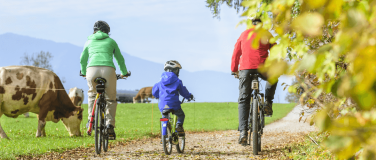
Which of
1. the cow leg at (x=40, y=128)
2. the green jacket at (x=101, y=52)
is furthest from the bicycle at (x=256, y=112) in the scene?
the cow leg at (x=40, y=128)

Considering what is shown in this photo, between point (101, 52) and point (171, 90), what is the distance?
1.48 m

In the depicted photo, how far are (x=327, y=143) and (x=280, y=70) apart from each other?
25cm

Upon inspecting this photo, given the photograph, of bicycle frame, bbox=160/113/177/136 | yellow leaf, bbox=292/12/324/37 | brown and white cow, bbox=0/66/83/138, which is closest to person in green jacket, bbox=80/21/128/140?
bicycle frame, bbox=160/113/177/136

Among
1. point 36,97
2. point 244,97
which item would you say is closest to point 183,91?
point 244,97

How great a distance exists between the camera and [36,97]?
8.27 meters

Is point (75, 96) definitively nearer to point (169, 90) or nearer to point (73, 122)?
point (73, 122)

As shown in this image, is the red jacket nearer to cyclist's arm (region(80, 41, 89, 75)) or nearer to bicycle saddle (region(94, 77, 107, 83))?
bicycle saddle (region(94, 77, 107, 83))

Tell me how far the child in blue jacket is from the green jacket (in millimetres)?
1023

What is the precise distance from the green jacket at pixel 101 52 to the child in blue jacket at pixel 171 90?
1.02 m

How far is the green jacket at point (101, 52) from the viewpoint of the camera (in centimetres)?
606

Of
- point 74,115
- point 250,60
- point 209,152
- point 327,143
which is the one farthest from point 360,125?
point 74,115

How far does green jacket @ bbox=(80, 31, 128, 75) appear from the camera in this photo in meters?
6.06

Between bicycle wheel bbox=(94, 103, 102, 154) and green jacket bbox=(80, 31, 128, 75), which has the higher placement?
green jacket bbox=(80, 31, 128, 75)

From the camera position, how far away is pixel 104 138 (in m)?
5.78
